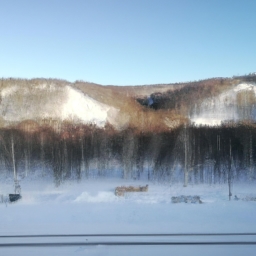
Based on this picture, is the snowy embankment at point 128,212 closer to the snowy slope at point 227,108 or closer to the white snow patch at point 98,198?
the white snow patch at point 98,198

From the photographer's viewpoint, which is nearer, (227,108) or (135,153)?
(135,153)

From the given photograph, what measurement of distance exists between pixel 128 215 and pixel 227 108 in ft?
98.3

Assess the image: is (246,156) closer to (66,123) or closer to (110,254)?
(66,123)

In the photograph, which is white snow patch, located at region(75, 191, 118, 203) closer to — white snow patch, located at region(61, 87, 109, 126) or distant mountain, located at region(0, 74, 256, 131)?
distant mountain, located at region(0, 74, 256, 131)

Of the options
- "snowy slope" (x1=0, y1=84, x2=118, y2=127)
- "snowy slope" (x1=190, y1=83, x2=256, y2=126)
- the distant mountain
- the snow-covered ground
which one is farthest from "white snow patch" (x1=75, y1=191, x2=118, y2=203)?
"snowy slope" (x1=190, y1=83, x2=256, y2=126)

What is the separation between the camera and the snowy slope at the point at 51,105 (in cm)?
3625

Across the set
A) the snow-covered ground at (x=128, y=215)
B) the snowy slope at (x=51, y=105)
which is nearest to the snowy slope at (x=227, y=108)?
the snowy slope at (x=51, y=105)

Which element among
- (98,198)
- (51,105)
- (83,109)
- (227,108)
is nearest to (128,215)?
A: (98,198)

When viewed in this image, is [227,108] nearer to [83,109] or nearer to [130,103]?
[130,103]

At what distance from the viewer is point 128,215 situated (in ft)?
41.0

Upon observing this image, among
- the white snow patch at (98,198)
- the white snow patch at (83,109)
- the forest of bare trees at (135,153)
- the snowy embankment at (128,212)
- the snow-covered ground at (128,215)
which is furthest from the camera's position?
the white snow patch at (83,109)

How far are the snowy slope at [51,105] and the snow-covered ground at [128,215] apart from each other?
57.3 ft

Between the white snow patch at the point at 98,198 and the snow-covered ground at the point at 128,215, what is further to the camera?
the white snow patch at the point at 98,198

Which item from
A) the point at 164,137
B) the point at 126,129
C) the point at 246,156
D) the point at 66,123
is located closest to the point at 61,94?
the point at 66,123
